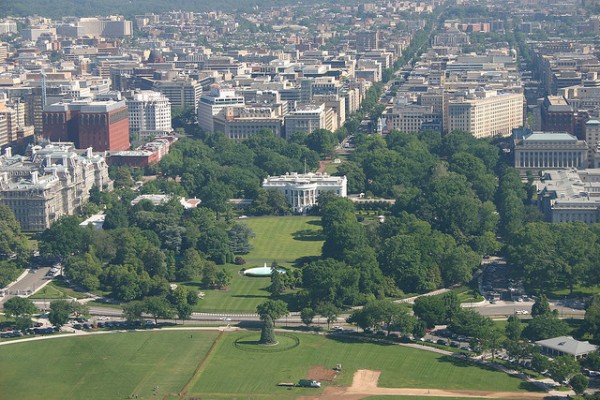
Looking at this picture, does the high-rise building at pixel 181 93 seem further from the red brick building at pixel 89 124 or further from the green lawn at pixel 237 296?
the green lawn at pixel 237 296

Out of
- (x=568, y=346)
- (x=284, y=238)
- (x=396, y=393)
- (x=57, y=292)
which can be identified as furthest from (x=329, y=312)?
(x=284, y=238)

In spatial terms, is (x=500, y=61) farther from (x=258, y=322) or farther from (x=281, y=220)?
(x=258, y=322)

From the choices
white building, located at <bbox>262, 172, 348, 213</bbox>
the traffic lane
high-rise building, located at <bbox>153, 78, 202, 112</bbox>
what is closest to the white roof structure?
the traffic lane

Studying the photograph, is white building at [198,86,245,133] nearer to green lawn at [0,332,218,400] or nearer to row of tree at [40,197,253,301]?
row of tree at [40,197,253,301]

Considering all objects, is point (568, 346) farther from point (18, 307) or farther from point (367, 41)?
point (367, 41)

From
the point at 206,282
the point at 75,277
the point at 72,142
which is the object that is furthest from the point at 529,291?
the point at 72,142
